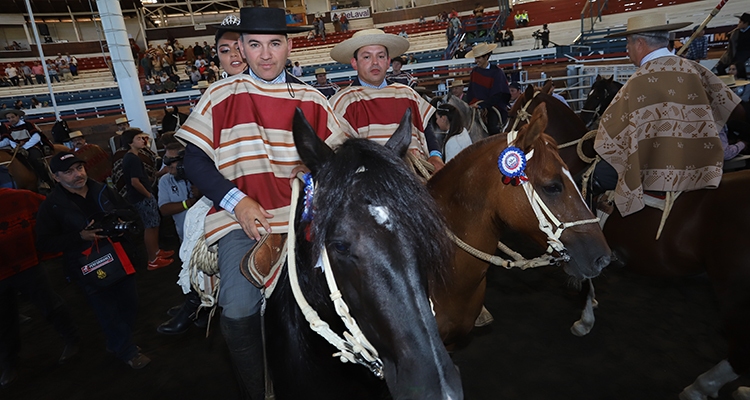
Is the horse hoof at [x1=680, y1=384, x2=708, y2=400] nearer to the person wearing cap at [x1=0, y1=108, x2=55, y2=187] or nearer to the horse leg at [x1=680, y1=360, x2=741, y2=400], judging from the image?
the horse leg at [x1=680, y1=360, x2=741, y2=400]

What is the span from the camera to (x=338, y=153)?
1346 mm

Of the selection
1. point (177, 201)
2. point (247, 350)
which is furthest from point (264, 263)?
point (177, 201)

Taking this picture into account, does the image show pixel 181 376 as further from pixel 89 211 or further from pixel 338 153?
pixel 338 153

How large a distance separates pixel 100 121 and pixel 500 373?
17680 millimetres

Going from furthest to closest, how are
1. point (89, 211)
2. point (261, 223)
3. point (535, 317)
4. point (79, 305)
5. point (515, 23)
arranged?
point (515, 23), point (79, 305), point (535, 317), point (89, 211), point (261, 223)

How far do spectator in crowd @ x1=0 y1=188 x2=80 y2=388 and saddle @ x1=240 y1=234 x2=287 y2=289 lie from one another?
12.8ft

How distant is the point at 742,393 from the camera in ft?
9.57

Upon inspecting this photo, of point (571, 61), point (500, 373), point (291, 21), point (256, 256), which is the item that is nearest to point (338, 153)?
point (256, 256)

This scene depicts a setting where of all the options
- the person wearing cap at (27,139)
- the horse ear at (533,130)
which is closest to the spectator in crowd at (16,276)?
the horse ear at (533,130)

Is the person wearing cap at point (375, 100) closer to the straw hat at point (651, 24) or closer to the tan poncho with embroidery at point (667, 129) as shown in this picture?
the tan poncho with embroidery at point (667, 129)

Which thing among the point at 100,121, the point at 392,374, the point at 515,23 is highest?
the point at 515,23

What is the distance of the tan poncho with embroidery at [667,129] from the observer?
289cm

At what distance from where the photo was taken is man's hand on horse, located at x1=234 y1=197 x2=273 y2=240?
5.37ft

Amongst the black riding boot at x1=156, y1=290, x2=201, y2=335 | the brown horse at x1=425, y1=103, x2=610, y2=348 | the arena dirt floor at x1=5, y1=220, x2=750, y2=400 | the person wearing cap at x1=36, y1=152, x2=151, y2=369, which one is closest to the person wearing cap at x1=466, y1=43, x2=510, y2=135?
the arena dirt floor at x1=5, y1=220, x2=750, y2=400
